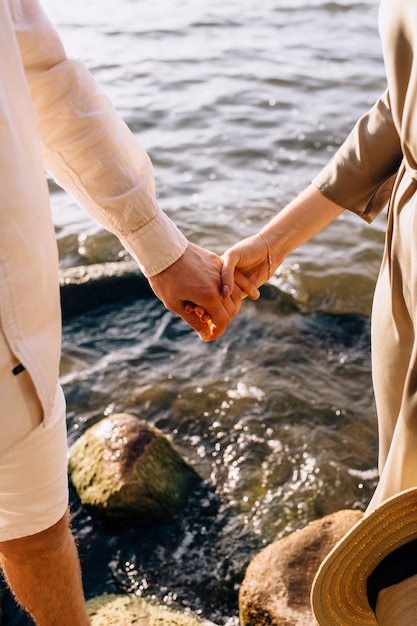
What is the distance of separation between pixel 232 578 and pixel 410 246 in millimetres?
2051

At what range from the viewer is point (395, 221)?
7.04 feet

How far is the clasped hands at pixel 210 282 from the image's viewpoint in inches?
109

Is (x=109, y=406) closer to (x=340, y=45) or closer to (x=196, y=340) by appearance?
(x=196, y=340)

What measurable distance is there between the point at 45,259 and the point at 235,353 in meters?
3.32

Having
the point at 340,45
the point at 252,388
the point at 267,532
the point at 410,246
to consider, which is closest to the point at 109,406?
the point at 252,388

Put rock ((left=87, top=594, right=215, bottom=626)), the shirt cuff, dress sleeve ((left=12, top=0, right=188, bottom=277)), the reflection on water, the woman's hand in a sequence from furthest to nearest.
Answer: the reflection on water
rock ((left=87, top=594, right=215, bottom=626))
the woman's hand
the shirt cuff
dress sleeve ((left=12, top=0, right=188, bottom=277))

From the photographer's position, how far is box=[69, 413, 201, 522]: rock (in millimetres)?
3666

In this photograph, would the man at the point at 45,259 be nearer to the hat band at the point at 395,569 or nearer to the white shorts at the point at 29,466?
the white shorts at the point at 29,466

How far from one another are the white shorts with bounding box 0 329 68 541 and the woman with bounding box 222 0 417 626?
2.73 ft

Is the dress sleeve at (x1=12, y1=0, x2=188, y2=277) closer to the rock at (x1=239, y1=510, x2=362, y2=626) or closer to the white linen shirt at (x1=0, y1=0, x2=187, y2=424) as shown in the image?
the white linen shirt at (x1=0, y1=0, x2=187, y2=424)

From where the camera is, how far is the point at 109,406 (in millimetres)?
4672

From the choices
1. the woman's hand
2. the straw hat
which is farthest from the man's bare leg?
the woman's hand

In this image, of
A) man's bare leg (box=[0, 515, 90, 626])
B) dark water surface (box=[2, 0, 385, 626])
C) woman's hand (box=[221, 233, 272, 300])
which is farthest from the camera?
dark water surface (box=[2, 0, 385, 626])

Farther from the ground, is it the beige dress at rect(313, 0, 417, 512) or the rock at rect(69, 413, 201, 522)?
the beige dress at rect(313, 0, 417, 512)
